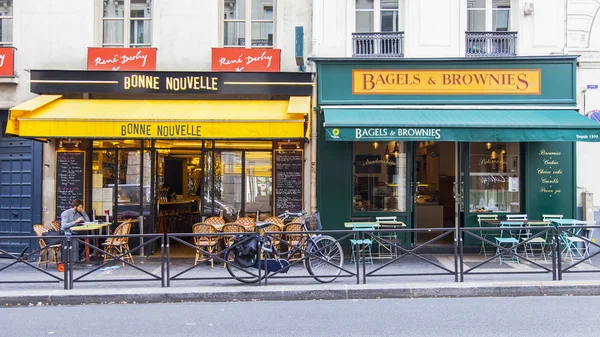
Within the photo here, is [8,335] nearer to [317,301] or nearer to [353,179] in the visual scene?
[317,301]

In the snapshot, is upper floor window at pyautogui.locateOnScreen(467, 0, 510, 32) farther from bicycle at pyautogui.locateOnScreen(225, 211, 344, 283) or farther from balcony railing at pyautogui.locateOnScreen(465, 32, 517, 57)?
bicycle at pyautogui.locateOnScreen(225, 211, 344, 283)

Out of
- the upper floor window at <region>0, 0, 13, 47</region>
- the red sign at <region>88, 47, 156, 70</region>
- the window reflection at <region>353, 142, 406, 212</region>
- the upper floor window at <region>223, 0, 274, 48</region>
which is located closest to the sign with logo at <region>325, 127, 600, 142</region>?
the window reflection at <region>353, 142, 406, 212</region>

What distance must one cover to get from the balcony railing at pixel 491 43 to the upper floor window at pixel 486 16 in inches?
8.1

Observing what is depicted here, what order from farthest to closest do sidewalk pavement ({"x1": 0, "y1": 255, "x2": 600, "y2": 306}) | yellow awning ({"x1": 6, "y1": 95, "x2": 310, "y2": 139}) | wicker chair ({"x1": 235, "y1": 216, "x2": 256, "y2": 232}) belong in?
wicker chair ({"x1": 235, "y1": 216, "x2": 256, "y2": 232}) < yellow awning ({"x1": 6, "y1": 95, "x2": 310, "y2": 139}) < sidewalk pavement ({"x1": 0, "y1": 255, "x2": 600, "y2": 306})

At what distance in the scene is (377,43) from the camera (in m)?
11.2

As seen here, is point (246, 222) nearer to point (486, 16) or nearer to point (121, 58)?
point (121, 58)

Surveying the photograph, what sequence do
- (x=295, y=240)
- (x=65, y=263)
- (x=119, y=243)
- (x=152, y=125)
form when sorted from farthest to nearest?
(x=119, y=243) → (x=152, y=125) → (x=295, y=240) → (x=65, y=263)

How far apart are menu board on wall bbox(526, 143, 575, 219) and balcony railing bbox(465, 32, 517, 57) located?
2258 mm

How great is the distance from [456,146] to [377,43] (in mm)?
2945

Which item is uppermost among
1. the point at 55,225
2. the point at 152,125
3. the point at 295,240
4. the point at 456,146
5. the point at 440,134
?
the point at 152,125

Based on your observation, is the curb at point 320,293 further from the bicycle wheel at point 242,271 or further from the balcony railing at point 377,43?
the balcony railing at point 377,43

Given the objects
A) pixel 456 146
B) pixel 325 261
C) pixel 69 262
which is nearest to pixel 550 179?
pixel 456 146

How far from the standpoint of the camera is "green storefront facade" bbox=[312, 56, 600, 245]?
10.8m

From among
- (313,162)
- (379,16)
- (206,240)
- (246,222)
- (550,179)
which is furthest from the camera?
(379,16)
